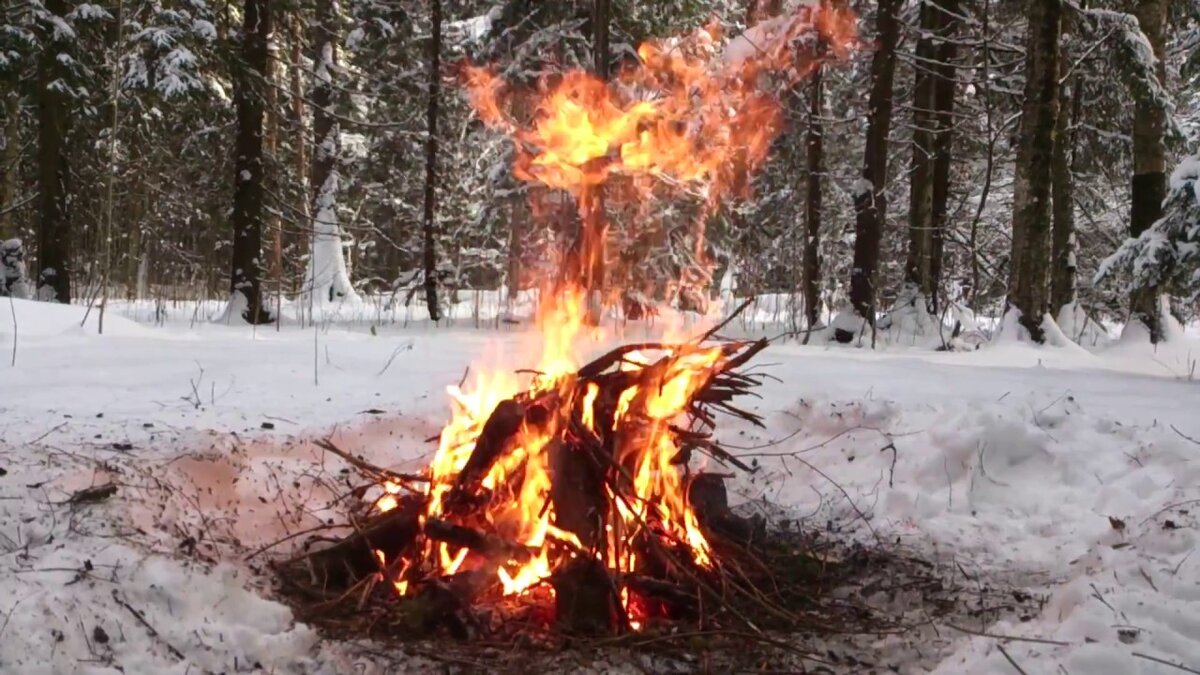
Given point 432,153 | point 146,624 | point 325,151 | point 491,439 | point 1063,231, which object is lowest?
point 146,624

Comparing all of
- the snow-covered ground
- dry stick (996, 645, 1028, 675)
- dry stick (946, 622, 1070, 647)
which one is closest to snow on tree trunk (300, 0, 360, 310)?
the snow-covered ground

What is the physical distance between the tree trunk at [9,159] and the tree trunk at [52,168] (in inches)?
77.7

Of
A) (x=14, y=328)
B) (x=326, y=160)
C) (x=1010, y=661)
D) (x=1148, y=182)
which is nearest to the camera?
(x=1010, y=661)

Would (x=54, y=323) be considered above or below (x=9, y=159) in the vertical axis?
below

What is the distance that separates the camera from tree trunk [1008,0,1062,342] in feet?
28.8

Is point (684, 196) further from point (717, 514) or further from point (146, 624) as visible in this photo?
point (146, 624)

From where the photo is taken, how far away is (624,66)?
1534 centimetres

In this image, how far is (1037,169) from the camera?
349 inches

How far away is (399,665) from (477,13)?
53.1ft

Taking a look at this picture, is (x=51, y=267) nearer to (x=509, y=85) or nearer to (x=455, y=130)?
(x=509, y=85)

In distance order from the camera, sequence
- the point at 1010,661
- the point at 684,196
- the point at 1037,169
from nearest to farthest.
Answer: the point at 1010,661
the point at 1037,169
the point at 684,196

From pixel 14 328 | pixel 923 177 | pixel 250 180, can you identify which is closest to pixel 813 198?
pixel 923 177

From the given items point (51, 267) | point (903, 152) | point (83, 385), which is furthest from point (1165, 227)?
point (51, 267)

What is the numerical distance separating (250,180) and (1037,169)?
10.9m
